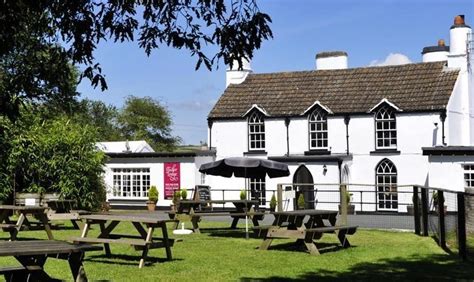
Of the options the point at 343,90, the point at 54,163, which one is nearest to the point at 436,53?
the point at 343,90

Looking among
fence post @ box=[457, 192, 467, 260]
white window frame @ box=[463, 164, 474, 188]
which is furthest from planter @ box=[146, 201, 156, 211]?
fence post @ box=[457, 192, 467, 260]

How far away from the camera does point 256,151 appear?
117 ft

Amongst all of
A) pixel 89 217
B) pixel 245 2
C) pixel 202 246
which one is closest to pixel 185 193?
pixel 202 246

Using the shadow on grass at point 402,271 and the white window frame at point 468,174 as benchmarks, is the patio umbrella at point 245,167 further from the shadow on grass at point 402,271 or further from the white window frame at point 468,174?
the white window frame at point 468,174

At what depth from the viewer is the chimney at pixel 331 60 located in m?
37.3

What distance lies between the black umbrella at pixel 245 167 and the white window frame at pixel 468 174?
13126mm

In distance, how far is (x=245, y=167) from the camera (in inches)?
699

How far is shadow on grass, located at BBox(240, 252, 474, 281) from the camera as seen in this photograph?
9.87 m

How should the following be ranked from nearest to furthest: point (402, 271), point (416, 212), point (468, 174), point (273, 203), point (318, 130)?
point (402, 271) < point (416, 212) < point (468, 174) < point (273, 203) < point (318, 130)

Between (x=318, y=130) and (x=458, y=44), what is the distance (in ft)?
27.2

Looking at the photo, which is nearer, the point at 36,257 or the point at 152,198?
the point at 36,257

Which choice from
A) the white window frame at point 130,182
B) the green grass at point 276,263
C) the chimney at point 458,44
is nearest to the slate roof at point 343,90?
the chimney at point 458,44

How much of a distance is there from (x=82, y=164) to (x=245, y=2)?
21.3m

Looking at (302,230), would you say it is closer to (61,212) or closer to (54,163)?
(61,212)
